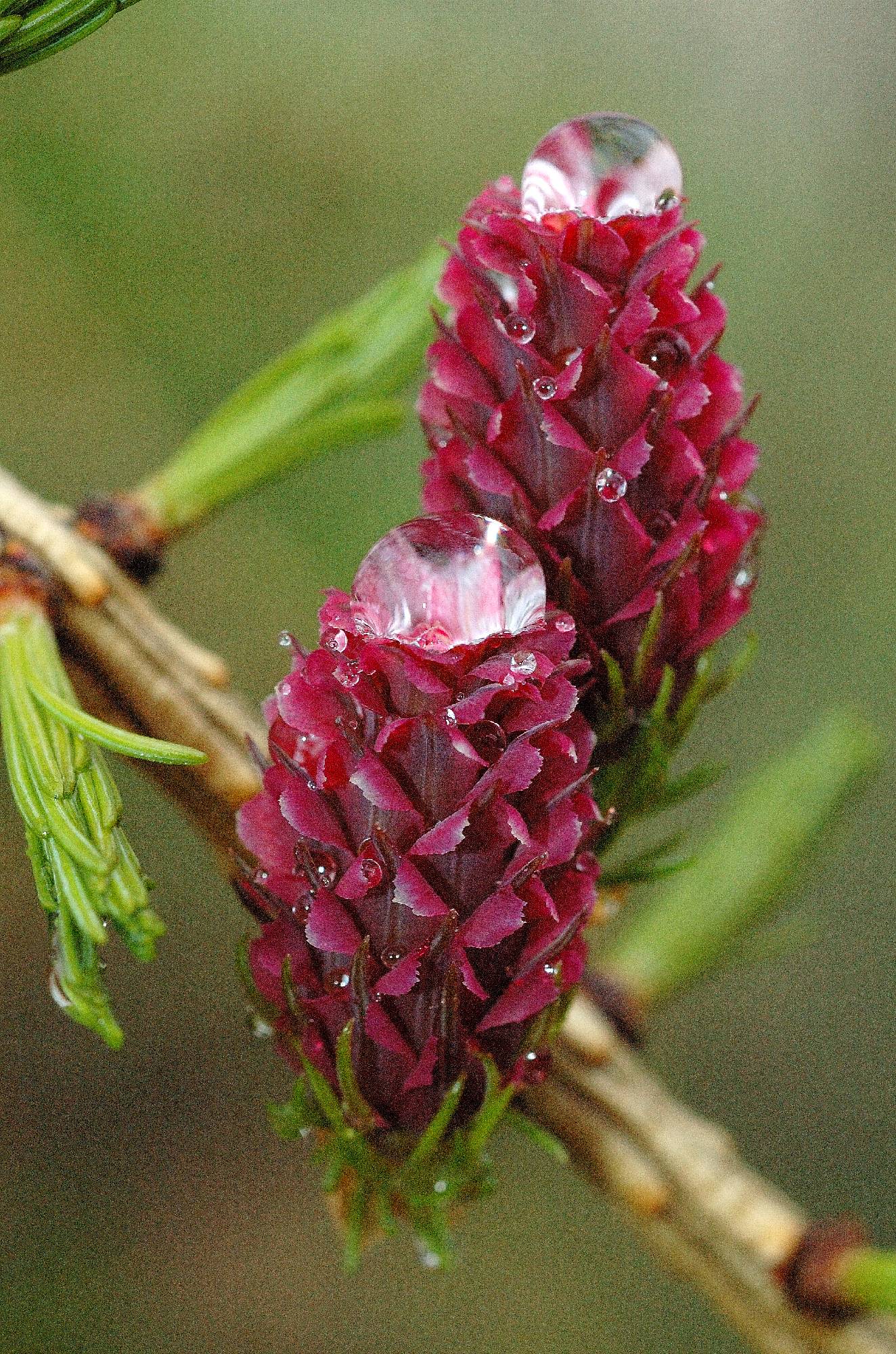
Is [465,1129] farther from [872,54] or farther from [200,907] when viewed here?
[872,54]

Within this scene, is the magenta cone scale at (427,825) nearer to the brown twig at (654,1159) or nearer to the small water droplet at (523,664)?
the small water droplet at (523,664)

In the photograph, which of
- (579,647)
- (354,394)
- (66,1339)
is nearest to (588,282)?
(579,647)

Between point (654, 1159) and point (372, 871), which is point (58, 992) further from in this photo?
point (654, 1159)

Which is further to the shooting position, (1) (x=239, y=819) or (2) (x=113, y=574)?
(2) (x=113, y=574)

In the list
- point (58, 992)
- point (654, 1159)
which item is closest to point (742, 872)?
point (654, 1159)

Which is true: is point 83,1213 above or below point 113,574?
below

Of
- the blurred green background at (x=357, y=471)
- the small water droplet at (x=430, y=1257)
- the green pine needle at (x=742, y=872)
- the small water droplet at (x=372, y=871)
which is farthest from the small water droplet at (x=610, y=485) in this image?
the blurred green background at (x=357, y=471)

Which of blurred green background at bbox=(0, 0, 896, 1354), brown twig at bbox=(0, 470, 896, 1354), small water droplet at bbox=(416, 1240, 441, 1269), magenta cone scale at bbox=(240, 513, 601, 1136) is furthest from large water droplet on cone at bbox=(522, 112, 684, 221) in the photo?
blurred green background at bbox=(0, 0, 896, 1354)
